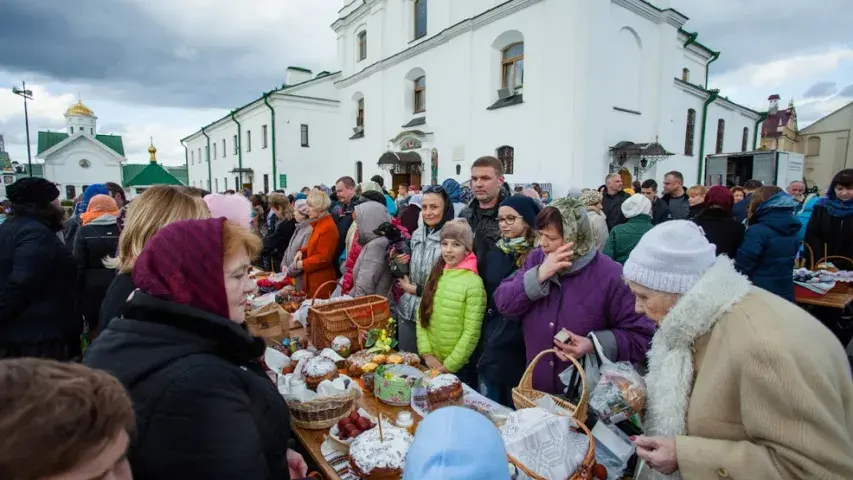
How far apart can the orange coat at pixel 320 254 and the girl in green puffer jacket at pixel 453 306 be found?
206 centimetres

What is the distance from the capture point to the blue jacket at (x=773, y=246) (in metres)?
4.22

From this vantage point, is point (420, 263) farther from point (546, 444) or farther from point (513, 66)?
point (513, 66)

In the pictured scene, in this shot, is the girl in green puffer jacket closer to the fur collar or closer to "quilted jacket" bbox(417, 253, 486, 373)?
"quilted jacket" bbox(417, 253, 486, 373)

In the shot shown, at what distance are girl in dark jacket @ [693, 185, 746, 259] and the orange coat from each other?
4116 millimetres

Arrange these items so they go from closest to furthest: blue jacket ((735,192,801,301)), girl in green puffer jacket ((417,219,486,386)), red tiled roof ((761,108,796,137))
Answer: girl in green puffer jacket ((417,219,486,386))
blue jacket ((735,192,801,301))
red tiled roof ((761,108,796,137))

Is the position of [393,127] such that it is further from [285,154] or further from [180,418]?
[180,418]

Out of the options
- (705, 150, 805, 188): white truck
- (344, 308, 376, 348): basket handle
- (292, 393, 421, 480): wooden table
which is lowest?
(292, 393, 421, 480): wooden table

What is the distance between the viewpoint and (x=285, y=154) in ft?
81.9

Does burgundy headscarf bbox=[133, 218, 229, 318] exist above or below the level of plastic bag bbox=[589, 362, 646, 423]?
above

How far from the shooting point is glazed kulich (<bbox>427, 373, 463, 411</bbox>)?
2324 mm

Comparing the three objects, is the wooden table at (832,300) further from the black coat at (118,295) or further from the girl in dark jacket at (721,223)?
the black coat at (118,295)

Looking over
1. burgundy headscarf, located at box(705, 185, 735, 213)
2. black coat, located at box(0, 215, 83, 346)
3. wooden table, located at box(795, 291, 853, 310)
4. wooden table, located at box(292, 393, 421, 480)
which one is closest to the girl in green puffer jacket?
→ wooden table, located at box(292, 393, 421, 480)

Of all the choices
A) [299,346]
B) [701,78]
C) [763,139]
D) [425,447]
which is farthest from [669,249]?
[763,139]

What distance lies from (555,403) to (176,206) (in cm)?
242
